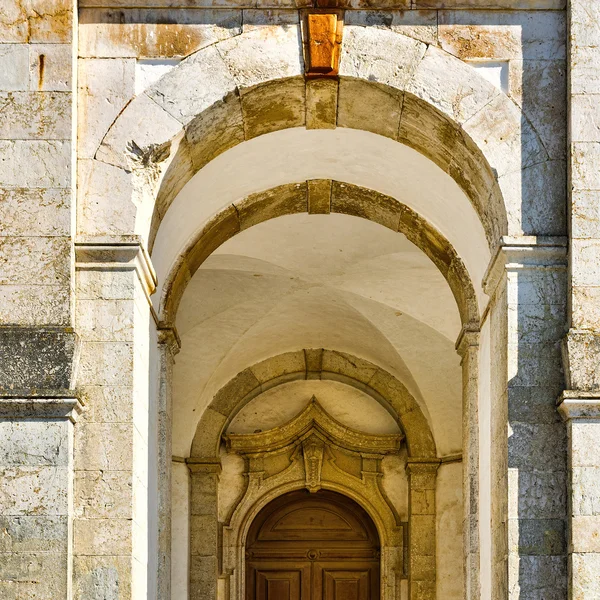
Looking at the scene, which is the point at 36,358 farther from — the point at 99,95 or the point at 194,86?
the point at 194,86

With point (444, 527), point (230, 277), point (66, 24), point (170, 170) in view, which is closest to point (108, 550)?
point (170, 170)

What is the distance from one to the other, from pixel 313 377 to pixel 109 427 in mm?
6578

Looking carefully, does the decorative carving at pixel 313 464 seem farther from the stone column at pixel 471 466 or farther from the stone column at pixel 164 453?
the stone column at pixel 164 453

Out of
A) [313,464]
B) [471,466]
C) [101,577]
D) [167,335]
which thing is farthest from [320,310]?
[101,577]

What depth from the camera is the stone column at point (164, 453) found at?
8633 mm

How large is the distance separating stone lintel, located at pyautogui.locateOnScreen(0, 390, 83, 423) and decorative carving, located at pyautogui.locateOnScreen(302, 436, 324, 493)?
6582 millimetres

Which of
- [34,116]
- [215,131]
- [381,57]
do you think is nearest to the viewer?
[34,116]

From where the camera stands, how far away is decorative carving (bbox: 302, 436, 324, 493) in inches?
520

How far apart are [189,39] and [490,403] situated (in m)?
2.72

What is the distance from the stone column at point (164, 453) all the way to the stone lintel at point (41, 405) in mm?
1873

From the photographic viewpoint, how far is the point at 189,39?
24.5 ft

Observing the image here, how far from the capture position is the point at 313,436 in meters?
13.4

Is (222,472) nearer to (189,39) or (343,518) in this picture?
(343,518)

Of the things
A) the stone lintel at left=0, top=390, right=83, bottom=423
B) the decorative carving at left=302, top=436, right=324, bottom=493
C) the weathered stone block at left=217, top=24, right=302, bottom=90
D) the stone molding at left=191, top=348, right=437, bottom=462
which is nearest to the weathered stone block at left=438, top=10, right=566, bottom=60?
the weathered stone block at left=217, top=24, right=302, bottom=90
